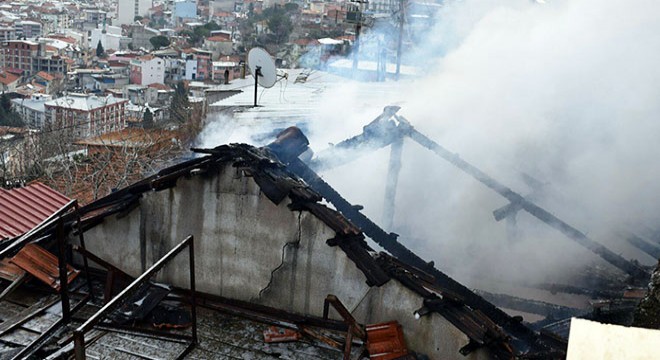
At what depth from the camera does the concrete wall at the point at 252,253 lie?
6.20 metres

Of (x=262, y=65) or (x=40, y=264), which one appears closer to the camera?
(x=40, y=264)

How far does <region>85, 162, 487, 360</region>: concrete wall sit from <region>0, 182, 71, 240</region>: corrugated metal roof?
3.56 feet

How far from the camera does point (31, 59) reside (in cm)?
8125

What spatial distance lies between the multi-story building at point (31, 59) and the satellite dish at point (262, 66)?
7376cm

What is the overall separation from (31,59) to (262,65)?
249 ft

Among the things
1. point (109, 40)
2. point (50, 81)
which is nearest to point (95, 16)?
point (109, 40)

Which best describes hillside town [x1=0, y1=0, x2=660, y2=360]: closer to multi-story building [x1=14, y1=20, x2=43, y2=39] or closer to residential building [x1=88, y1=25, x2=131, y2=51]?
residential building [x1=88, y1=25, x2=131, y2=51]

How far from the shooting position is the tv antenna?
1426 centimetres

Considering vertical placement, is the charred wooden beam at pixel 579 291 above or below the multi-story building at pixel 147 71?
above

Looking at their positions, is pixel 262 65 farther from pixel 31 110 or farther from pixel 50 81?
pixel 50 81

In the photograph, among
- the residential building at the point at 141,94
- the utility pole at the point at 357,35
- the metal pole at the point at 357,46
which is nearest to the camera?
the metal pole at the point at 357,46

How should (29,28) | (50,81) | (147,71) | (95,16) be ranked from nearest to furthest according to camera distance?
(147,71), (50,81), (29,28), (95,16)

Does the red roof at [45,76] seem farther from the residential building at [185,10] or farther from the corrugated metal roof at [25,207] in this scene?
the corrugated metal roof at [25,207]

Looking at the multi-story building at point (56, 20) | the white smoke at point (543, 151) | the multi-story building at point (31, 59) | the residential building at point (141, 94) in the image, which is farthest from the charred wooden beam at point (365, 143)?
the multi-story building at point (56, 20)
